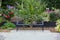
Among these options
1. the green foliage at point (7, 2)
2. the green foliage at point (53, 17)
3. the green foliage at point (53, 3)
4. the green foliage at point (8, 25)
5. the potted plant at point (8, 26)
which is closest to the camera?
the potted plant at point (8, 26)

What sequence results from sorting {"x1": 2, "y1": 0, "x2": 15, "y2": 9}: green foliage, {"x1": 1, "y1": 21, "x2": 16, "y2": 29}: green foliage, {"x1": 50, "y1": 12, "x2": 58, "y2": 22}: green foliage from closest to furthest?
1. {"x1": 1, "y1": 21, "x2": 16, "y2": 29}: green foliage
2. {"x1": 50, "y1": 12, "x2": 58, "y2": 22}: green foliage
3. {"x1": 2, "y1": 0, "x2": 15, "y2": 9}: green foliage

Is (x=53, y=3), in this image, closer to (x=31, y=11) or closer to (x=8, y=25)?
(x=31, y=11)

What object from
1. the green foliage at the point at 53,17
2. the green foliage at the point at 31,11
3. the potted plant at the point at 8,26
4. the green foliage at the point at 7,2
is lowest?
the potted plant at the point at 8,26

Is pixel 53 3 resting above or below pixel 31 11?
above

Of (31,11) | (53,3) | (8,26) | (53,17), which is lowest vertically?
(8,26)

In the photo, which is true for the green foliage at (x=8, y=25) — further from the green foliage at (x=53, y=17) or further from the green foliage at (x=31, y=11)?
the green foliage at (x=53, y=17)

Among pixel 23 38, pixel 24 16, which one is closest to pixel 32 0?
pixel 24 16

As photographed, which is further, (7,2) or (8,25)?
(7,2)

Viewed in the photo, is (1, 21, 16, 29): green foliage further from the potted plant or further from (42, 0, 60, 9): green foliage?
(42, 0, 60, 9): green foliage

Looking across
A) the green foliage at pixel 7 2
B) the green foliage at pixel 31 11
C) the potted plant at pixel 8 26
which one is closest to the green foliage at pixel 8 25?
the potted plant at pixel 8 26

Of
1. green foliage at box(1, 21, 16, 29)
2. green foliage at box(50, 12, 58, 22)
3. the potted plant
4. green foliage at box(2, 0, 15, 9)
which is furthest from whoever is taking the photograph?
green foliage at box(2, 0, 15, 9)

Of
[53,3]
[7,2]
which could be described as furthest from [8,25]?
[7,2]

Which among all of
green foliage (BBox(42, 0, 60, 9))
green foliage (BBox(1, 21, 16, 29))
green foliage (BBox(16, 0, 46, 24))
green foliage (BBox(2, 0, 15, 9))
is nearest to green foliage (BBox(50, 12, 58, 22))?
green foliage (BBox(42, 0, 60, 9))

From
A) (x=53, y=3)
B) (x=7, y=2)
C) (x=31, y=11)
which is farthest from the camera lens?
(x=7, y=2)
